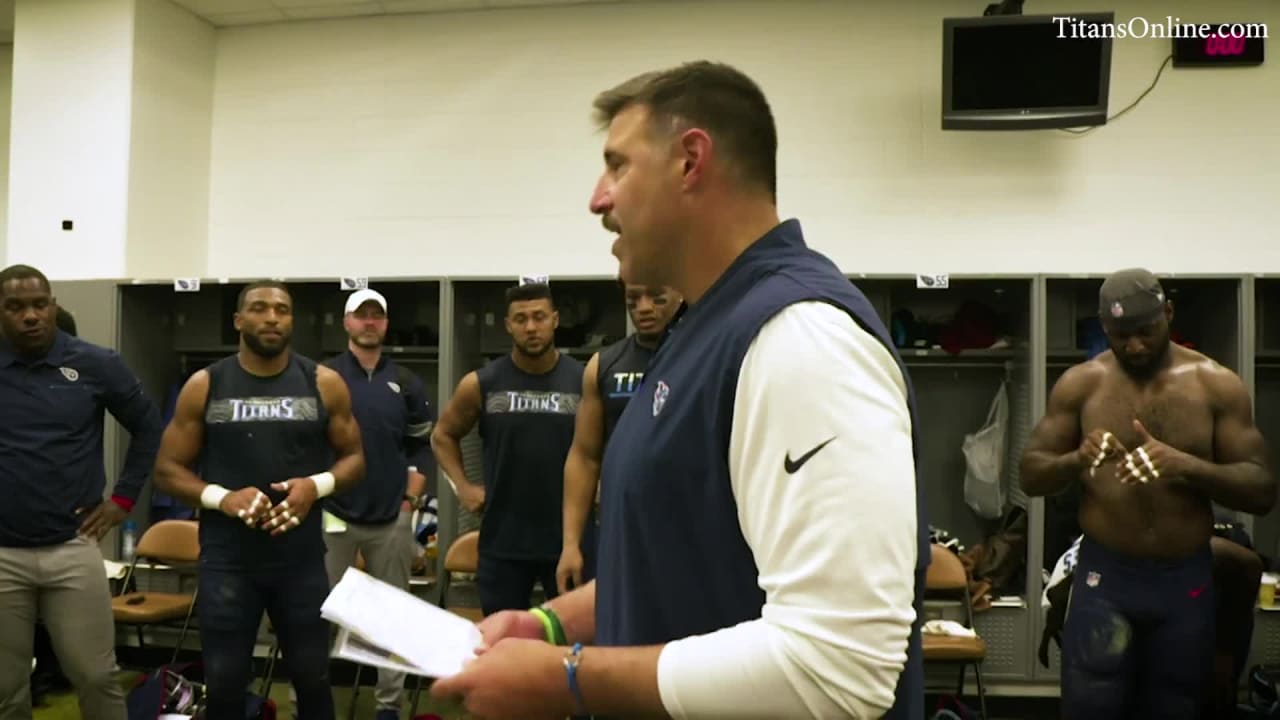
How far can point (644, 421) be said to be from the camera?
3.67 feet

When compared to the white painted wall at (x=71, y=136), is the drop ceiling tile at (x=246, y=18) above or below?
above

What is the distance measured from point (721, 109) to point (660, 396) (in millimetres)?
333

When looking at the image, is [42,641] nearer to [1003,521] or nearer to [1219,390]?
[1003,521]

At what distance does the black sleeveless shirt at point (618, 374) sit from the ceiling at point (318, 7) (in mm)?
3169

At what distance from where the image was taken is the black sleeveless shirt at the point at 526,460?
401cm

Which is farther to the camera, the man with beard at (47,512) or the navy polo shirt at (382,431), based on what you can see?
the navy polo shirt at (382,431)

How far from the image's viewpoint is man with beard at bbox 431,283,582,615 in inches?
158

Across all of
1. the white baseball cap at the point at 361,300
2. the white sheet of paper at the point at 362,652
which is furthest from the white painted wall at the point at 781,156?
the white sheet of paper at the point at 362,652

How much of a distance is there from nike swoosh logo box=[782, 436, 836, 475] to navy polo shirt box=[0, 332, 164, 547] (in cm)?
358

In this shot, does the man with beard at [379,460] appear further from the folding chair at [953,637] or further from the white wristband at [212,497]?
the folding chair at [953,637]

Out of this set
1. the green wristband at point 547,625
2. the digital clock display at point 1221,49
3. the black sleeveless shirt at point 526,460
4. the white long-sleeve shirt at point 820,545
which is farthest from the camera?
the digital clock display at point 1221,49

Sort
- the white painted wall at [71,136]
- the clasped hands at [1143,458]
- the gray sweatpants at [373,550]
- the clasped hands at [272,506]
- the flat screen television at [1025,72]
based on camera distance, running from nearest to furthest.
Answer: the clasped hands at [1143,458]
the clasped hands at [272,506]
the gray sweatpants at [373,550]
the flat screen television at [1025,72]
the white painted wall at [71,136]

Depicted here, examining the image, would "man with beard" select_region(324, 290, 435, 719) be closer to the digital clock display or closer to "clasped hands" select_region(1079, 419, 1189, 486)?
"clasped hands" select_region(1079, 419, 1189, 486)

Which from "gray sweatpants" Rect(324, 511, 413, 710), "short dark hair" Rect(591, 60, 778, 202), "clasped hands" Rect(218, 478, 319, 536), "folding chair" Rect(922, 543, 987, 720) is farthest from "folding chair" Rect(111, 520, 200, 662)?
"short dark hair" Rect(591, 60, 778, 202)
